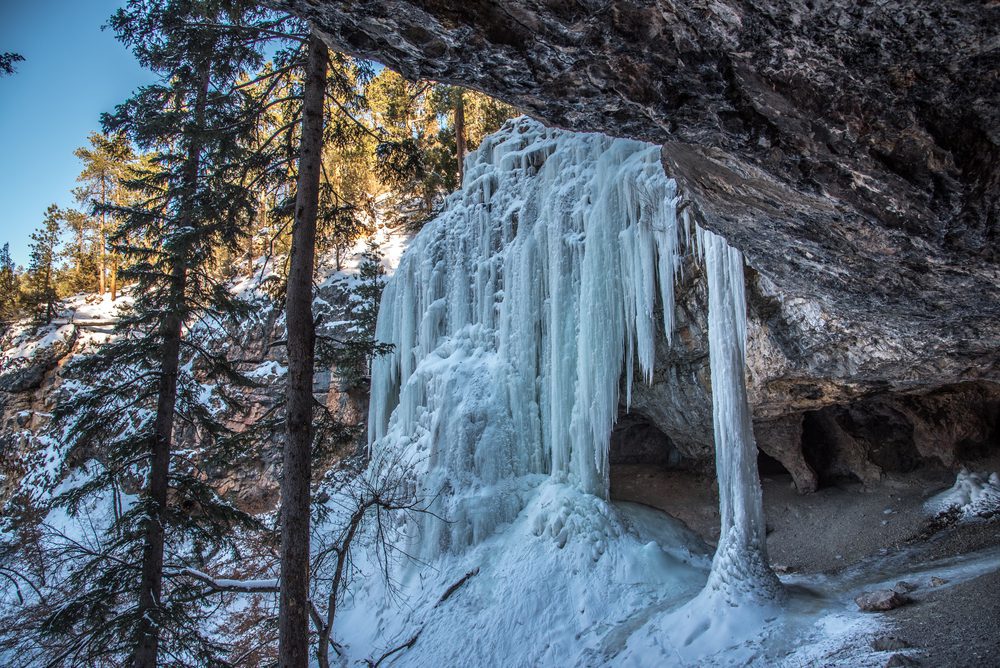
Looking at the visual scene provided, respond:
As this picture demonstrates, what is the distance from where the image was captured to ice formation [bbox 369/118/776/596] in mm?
6809

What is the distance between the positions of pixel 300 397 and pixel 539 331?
602cm

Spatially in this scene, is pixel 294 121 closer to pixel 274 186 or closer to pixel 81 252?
pixel 274 186

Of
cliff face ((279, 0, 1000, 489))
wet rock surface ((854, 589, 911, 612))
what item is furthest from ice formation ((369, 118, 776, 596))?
cliff face ((279, 0, 1000, 489))

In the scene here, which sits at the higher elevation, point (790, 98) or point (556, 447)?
point (790, 98)

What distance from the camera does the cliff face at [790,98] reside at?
245 cm

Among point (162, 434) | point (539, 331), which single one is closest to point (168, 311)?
point (162, 434)

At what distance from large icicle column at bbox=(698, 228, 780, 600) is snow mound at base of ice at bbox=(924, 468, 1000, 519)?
4231mm

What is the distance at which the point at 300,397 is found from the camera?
5148mm

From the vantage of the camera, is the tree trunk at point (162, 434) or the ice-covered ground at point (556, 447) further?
the ice-covered ground at point (556, 447)

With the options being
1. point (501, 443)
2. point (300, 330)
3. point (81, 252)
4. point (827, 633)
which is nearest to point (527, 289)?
point (501, 443)

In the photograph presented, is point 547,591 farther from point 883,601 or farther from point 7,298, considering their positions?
point 7,298

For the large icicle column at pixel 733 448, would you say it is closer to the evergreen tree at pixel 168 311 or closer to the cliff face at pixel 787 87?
the cliff face at pixel 787 87

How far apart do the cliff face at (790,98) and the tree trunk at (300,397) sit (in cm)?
269

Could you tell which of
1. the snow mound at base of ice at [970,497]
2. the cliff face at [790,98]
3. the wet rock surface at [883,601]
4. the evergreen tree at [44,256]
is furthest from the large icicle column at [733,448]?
the evergreen tree at [44,256]
